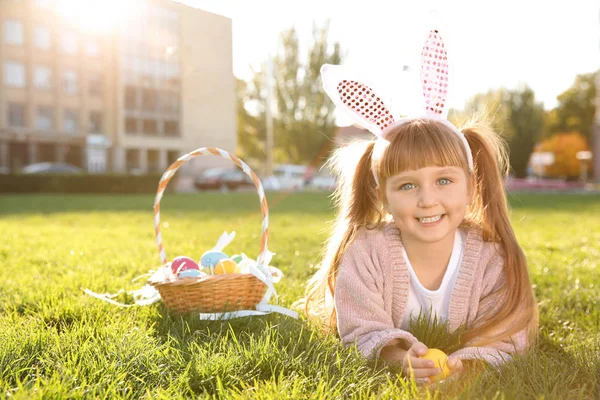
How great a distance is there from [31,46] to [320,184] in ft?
62.6

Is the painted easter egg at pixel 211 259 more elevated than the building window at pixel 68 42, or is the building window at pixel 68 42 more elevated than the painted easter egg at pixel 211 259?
the building window at pixel 68 42

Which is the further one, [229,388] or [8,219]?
[8,219]

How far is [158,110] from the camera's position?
133 feet

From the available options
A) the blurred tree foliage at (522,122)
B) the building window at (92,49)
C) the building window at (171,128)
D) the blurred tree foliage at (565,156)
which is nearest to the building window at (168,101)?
the building window at (171,128)

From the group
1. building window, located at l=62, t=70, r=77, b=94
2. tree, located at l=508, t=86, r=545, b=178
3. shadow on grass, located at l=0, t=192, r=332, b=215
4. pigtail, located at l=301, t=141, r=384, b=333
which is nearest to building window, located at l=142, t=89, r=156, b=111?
building window, located at l=62, t=70, r=77, b=94

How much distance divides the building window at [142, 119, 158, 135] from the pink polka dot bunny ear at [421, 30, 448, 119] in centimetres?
3944

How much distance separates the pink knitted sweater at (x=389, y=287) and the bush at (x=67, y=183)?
18622 millimetres

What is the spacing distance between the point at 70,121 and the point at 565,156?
1363 inches

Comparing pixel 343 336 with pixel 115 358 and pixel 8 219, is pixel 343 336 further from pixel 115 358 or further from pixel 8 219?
pixel 8 219

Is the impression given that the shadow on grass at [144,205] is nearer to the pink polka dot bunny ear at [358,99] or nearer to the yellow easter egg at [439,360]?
the pink polka dot bunny ear at [358,99]

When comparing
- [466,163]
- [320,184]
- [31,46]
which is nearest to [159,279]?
[466,163]

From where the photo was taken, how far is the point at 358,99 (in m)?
2.70

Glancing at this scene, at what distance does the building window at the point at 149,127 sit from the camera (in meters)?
40.5

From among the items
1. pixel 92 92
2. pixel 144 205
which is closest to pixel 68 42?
pixel 92 92
